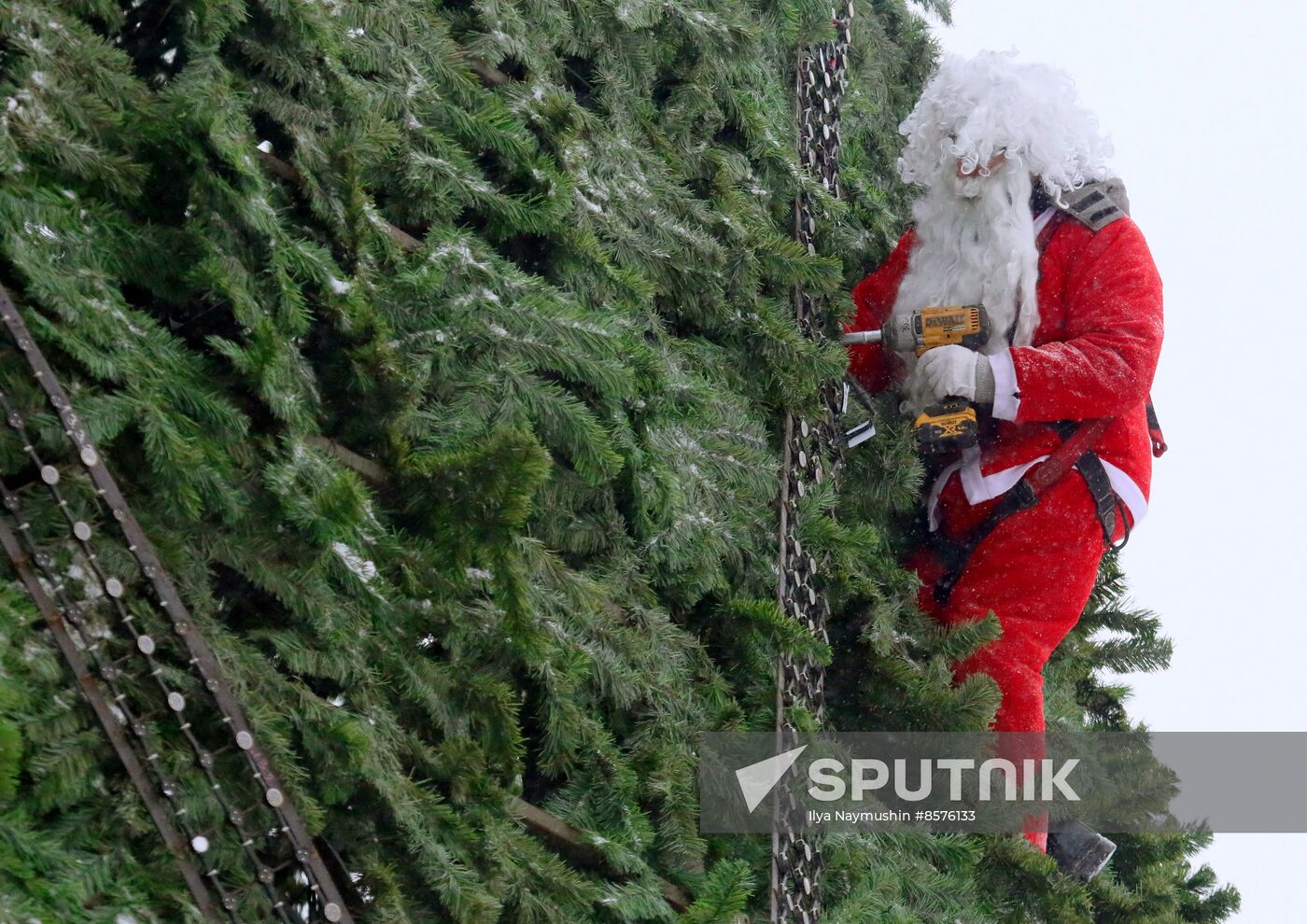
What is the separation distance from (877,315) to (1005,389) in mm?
499

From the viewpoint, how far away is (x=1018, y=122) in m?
3.27

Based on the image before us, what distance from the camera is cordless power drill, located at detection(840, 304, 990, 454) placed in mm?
3107

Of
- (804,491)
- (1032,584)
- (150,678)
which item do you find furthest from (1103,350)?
(150,678)

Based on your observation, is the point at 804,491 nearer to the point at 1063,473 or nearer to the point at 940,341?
the point at 940,341

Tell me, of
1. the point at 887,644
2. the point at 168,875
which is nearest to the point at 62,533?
the point at 168,875

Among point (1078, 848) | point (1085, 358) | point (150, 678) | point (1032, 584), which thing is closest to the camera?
point (150, 678)

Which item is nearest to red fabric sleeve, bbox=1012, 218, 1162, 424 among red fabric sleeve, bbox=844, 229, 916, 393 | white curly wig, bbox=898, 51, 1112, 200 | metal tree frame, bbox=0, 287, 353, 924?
white curly wig, bbox=898, 51, 1112, 200

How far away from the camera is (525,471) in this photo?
77.0 inches

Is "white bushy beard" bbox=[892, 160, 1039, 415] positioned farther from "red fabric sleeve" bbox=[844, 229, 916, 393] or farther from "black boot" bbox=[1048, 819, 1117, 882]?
"black boot" bbox=[1048, 819, 1117, 882]

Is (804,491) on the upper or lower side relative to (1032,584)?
upper

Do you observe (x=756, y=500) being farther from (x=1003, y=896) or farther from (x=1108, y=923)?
(x=1108, y=923)

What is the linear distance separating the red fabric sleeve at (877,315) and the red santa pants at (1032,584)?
0.42m

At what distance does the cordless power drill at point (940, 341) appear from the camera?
3.11 metres

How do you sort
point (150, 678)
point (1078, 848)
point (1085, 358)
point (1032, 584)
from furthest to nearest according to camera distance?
Result: point (1078, 848)
point (1032, 584)
point (1085, 358)
point (150, 678)
